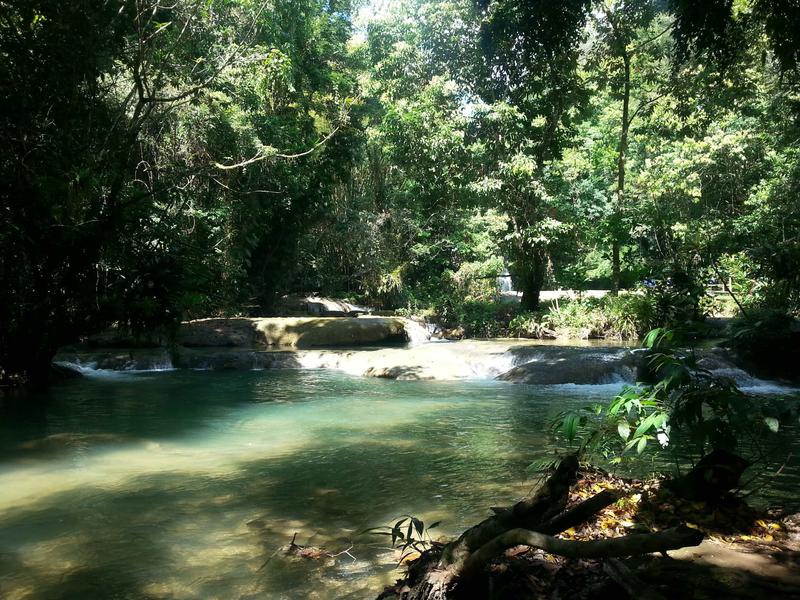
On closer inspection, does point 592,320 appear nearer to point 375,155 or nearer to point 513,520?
point 375,155

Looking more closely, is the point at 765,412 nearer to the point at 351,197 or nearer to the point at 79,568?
the point at 79,568

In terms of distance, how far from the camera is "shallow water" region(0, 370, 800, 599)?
11.9 ft

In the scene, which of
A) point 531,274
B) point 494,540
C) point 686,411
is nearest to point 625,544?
point 494,540

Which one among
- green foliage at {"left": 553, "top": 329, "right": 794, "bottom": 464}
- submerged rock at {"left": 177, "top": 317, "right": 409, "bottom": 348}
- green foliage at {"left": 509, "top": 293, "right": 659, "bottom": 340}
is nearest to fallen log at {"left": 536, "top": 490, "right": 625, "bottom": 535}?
green foliage at {"left": 553, "top": 329, "right": 794, "bottom": 464}

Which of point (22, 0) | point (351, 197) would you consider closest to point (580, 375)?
point (22, 0)

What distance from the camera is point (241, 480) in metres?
5.55

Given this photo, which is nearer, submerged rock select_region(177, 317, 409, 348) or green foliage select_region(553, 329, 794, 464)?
green foliage select_region(553, 329, 794, 464)

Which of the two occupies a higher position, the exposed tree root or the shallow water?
the exposed tree root

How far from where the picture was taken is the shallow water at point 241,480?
362 cm

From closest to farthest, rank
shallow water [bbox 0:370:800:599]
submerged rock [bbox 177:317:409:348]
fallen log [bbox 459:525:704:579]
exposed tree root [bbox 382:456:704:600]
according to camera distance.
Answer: fallen log [bbox 459:525:704:579] → exposed tree root [bbox 382:456:704:600] → shallow water [bbox 0:370:800:599] → submerged rock [bbox 177:317:409:348]

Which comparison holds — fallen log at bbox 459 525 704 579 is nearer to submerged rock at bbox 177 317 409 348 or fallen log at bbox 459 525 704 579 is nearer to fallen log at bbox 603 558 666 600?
fallen log at bbox 603 558 666 600

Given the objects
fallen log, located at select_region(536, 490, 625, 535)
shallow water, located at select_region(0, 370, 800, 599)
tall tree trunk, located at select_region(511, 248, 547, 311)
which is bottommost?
shallow water, located at select_region(0, 370, 800, 599)

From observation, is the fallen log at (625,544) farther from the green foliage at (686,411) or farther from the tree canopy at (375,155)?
the tree canopy at (375,155)

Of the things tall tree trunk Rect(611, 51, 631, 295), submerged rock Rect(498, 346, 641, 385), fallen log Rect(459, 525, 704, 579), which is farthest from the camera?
tall tree trunk Rect(611, 51, 631, 295)
